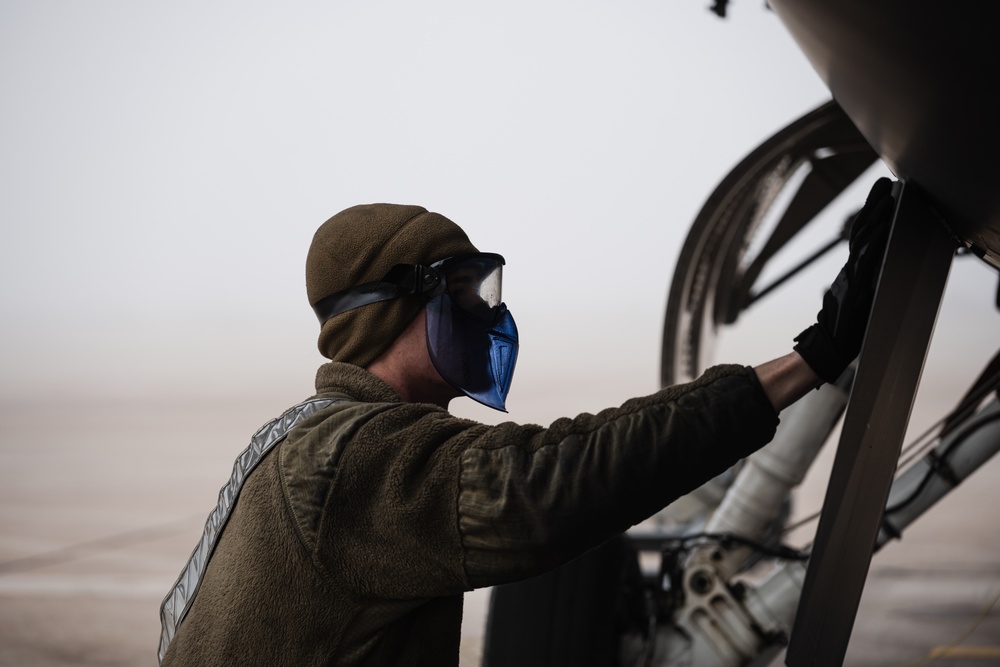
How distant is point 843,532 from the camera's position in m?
1.32

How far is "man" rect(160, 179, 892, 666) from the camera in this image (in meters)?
1.05

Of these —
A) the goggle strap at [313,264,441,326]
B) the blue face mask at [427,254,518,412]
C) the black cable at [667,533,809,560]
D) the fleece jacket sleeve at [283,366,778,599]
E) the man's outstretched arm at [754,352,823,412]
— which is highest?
the goggle strap at [313,264,441,326]

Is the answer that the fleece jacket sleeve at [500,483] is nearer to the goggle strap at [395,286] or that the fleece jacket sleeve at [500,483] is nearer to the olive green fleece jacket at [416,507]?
the olive green fleece jacket at [416,507]

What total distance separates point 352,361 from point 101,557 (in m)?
5.20

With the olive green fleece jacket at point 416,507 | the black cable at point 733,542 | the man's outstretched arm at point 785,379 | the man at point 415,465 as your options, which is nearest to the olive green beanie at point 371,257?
the man at point 415,465

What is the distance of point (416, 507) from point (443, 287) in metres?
0.38

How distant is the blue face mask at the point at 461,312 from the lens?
136cm

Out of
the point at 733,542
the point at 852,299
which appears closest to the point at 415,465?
the point at 852,299

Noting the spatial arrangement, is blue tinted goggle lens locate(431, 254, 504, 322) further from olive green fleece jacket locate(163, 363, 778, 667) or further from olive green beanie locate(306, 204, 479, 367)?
olive green fleece jacket locate(163, 363, 778, 667)

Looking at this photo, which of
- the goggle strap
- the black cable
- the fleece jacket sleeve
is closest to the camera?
the fleece jacket sleeve

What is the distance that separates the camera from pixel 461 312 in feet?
4.57

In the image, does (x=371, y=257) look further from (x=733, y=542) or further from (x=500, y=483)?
(x=733, y=542)

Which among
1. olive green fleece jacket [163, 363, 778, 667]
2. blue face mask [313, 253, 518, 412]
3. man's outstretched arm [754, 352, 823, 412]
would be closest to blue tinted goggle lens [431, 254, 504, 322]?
blue face mask [313, 253, 518, 412]

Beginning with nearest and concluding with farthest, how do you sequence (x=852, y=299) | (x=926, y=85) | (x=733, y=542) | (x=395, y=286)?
(x=926, y=85)
(x=852, y=299)
(x=395, y=286)
(x=733, y=542)
